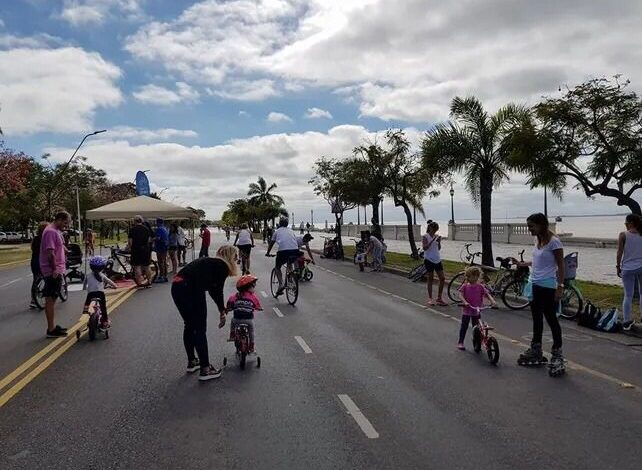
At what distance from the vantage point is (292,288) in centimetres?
1402

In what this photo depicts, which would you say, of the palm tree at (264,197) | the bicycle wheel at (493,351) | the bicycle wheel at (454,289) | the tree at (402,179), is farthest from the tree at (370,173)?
the palm tree at (264,197)

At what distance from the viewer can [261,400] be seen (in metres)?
6.34

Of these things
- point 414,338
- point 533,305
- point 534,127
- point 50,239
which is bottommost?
point 414,338

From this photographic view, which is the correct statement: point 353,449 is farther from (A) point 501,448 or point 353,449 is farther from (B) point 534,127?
(B) point 534,127

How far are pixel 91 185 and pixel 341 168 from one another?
4809 cm

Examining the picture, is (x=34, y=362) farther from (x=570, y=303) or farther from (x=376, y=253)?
(x=376, y=253)

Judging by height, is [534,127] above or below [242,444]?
above

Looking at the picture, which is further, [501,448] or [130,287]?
[130,287]

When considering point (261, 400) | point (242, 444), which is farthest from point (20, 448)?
point (261, 400)

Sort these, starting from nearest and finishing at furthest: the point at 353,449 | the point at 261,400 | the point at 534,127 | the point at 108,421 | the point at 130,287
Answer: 1. the point at 353,449
2. the point at 108,421
3. the point at 261,400
4. the point at 534,127
5. the point at 130,287

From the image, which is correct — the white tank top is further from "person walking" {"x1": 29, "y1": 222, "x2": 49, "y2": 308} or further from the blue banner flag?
the blue banner flag

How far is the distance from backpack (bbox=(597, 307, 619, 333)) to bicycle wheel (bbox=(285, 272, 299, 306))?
6321 millimetres

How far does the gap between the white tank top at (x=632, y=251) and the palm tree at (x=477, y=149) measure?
34.1 feet

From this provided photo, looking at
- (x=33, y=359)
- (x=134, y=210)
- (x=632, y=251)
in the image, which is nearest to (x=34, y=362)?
(x=33, y=359)
